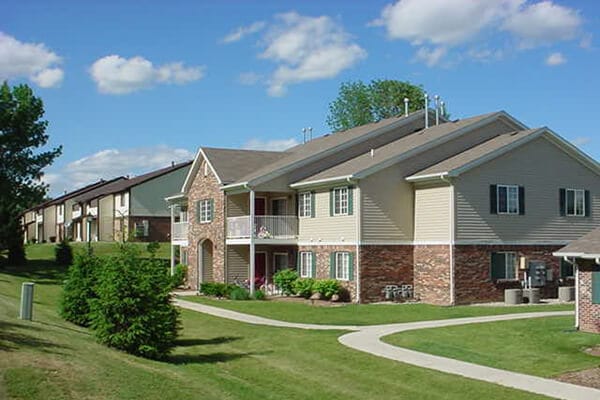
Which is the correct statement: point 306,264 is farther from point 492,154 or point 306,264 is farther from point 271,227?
point 492,154

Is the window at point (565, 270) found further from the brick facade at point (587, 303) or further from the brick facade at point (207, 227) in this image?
the brick facade at point (207, 227)

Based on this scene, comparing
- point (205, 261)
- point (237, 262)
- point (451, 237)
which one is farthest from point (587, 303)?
point (205, 261)

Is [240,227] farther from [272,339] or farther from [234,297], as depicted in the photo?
[272,339]

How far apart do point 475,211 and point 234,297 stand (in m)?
11.3

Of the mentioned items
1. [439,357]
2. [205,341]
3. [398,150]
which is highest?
[398,150]

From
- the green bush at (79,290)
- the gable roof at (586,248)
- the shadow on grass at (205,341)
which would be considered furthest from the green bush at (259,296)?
the gable roof at (586,248)

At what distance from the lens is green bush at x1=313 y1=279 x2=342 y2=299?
32000 millimetres

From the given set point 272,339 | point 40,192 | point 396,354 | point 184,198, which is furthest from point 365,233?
point 40,192

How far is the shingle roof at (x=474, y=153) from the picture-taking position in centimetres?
3130

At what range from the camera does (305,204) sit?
118ft

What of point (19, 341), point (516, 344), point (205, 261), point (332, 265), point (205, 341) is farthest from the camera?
point (205, 261)

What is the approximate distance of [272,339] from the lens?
21.3 meters

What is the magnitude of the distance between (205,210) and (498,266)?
16527mm

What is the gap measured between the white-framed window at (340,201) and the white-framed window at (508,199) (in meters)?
6.47
